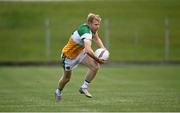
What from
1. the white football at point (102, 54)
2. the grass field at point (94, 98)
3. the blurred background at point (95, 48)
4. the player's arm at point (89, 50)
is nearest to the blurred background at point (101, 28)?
the blurred background at point (95, 48)

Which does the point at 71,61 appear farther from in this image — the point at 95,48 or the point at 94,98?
the point at 95,48

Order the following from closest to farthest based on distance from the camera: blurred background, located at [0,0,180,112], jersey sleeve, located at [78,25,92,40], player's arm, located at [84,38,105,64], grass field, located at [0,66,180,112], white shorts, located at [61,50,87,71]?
grass field, located at [0,66,180,112]
player's arm, located at [84,38,105,64]
jersey sleeve, located at [78,25,92,40]
blurred background, located at [0,0,180,112]
white shorts, located at [61,50,87,71]

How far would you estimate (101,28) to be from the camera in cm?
4731

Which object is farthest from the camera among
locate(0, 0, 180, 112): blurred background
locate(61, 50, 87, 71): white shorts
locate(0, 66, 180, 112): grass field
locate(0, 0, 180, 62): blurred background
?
locate(0, 0, 180, 62): blurred background

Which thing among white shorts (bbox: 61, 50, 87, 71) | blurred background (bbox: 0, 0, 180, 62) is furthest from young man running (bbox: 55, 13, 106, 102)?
blurred background (bbox: 0, 0, 180, 62)

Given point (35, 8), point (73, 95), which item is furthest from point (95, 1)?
point (73, 95)

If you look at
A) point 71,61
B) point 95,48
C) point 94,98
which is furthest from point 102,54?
point 95,48

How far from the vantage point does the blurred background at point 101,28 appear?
142 ft

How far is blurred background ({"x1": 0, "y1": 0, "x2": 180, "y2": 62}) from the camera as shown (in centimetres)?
4322

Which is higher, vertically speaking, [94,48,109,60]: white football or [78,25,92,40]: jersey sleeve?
[78,25,92,40]: jersey sleeve

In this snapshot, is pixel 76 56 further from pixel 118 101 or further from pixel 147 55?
pixel 147 55

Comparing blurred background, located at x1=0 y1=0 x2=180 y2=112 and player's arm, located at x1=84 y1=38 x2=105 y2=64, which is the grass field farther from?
player's arm, located at x1=84 y1=38 x2=105 y2=64

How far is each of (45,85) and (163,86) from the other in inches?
142

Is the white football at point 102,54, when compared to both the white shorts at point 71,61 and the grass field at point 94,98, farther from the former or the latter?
the grass field at point 94,98
